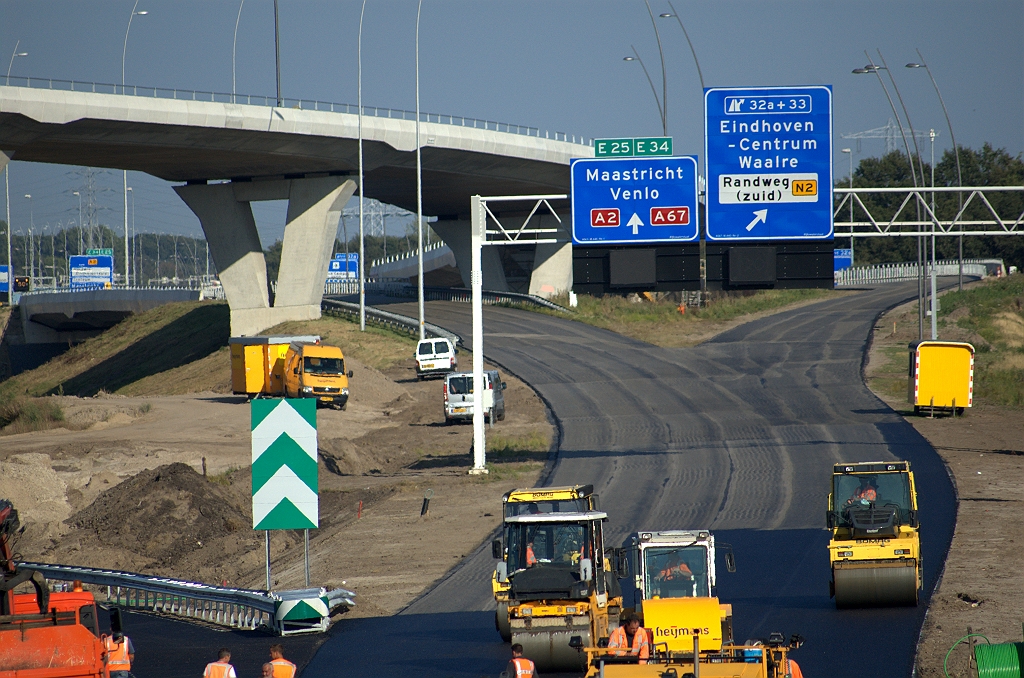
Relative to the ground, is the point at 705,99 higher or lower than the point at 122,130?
lower

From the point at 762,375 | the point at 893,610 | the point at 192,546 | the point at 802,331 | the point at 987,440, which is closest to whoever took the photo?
the point at 893,610

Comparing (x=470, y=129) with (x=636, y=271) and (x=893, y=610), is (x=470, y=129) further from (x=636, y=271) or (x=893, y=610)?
(x=893, y=610)

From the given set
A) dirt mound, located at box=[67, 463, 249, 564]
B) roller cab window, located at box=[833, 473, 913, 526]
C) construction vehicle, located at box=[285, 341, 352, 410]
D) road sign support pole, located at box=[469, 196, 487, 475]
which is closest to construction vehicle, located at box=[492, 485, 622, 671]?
roller cab window, located at box=[833, 473, 913, 526]

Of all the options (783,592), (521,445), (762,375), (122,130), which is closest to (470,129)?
(122,130)

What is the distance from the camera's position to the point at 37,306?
98875 mm

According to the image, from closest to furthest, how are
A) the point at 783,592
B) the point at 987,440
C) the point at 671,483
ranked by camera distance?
the point at 783,592 < the point at 671,483 < the point at 987,440

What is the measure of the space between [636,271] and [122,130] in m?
35.2

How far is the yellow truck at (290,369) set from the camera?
1797 inches

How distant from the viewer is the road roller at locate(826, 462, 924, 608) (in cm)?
1719

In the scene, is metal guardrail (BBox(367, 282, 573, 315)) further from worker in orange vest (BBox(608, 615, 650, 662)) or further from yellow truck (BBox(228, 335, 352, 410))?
worker in orange vest (BBox(608, 615, 650, 662))

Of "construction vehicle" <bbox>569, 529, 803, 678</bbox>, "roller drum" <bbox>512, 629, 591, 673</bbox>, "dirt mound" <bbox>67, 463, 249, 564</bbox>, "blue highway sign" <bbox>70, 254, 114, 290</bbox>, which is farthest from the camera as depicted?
"blue highway sign" <bbox>70, 254, 114, 290</bbox>

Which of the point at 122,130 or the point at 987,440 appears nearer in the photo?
the point at 987,440

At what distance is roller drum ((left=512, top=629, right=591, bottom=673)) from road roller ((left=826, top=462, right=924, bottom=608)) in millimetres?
5260

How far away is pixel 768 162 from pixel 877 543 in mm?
11233
